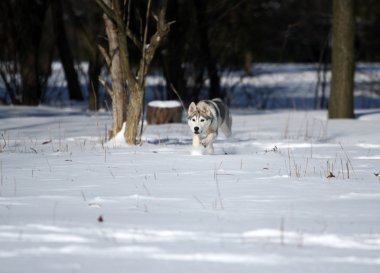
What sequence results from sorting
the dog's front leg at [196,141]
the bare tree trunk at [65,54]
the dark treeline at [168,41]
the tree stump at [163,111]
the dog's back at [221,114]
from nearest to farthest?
the dog's front leg at [196,141] → the dog's back at [221,114] → the tree stump at [163,111] → the dark treeline at [168,41] → the bare tree trunk at [65,54]

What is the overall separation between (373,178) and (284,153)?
2.40 meters

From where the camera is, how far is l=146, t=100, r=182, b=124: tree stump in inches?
575

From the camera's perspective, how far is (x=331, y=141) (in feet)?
36.6

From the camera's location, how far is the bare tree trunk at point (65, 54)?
22.9 metres

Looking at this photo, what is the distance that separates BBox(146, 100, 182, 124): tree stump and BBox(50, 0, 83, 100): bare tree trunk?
358 inches

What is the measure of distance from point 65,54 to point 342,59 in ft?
43.0

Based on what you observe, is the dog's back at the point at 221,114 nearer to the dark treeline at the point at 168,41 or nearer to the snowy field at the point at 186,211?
the snowy field at the point at 186,211

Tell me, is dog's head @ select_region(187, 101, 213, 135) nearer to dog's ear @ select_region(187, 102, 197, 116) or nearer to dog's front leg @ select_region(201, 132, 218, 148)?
dog's ear @ select_region(187, 102, 197, 116)

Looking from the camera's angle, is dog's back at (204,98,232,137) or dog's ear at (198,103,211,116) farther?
dog's back at (204,98,232,137)

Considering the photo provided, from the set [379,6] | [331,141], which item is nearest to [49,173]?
[331,141]

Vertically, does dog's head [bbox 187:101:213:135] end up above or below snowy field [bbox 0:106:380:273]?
above

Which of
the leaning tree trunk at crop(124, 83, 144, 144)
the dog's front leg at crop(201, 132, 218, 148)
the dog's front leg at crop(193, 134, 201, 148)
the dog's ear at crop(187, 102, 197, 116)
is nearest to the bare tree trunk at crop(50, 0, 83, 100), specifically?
the leaning tree trunk at crop(124, 83, 144, 144)

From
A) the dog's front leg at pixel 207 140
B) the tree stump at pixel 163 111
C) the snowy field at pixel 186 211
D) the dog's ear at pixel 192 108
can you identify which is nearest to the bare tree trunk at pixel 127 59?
the snowy field at pixel 186 211

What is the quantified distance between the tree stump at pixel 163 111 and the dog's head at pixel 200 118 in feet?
15.8
